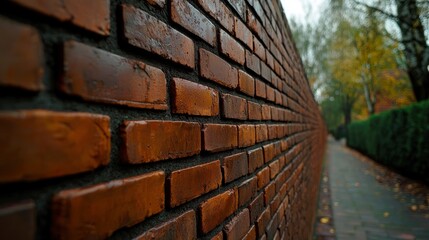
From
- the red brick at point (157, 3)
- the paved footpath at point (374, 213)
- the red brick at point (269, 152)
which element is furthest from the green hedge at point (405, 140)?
the red brick at point (157, 3)

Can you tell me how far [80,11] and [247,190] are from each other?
3.05 ft

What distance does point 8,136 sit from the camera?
0.36 m

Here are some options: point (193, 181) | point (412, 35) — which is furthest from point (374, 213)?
point (412, 35)

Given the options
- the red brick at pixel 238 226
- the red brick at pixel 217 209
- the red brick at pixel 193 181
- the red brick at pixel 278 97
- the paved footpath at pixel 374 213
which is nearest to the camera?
the red brick at pixel 193 181

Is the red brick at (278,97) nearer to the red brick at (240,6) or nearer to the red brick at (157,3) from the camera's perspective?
the red brick at (240,6)

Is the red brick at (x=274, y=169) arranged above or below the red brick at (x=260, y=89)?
below

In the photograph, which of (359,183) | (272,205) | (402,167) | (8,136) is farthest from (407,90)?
(8,136)

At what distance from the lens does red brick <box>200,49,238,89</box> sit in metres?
0.89

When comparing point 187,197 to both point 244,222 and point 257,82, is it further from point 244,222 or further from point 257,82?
point 257,82

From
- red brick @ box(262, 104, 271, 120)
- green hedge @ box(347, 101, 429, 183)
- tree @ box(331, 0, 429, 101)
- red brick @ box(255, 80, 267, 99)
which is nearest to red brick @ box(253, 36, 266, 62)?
red brick @ box(255, 80, 267, 99)

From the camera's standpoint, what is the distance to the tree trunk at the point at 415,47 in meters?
9.75

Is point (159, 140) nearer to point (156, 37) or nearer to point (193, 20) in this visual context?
point (156, 37)

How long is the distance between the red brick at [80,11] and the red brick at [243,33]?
71 centimetres

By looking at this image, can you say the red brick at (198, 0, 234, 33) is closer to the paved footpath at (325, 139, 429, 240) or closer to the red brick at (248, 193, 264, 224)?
the red brick at (248, 193, 264, 224)
